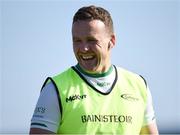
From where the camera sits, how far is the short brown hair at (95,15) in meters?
6.00

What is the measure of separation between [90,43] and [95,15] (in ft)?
1.01

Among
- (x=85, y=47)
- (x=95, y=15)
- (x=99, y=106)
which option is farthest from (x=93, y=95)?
(x=95, y=15)

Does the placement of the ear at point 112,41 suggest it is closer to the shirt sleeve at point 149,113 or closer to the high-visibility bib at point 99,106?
the high-visibility bib at point 99,106

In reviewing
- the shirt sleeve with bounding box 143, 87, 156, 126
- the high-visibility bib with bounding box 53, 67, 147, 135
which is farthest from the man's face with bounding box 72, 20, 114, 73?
the shirt sleeve with bounding box 143, 87, 156, 126

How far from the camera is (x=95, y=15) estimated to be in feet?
19.8

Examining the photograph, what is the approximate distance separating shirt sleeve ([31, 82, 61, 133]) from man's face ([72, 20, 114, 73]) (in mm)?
421

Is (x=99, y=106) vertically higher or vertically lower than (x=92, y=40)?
lower

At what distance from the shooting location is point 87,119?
19.3 ft

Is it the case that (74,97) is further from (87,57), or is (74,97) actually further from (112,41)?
(112,41)

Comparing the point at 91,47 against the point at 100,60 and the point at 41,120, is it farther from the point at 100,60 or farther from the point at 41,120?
the point at 41,120

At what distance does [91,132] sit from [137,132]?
54cm

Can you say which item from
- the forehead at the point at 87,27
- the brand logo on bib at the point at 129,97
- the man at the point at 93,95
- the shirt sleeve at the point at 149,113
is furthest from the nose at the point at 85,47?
the shirt sleeve at the point at 149,113

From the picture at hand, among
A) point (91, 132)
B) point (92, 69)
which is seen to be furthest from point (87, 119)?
point (92, 69)

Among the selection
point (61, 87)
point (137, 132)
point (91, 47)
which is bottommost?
point (137, 132)
